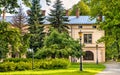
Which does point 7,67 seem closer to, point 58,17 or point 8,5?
point 8,5

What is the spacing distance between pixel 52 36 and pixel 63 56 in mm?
3020

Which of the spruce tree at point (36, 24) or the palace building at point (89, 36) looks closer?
the spruce tree at point (36, 24)

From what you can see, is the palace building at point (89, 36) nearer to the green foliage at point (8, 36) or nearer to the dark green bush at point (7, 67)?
the dark green bush at point (7, 67)

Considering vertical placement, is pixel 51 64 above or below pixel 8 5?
below

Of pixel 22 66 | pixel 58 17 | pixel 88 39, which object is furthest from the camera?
pixel 88 39

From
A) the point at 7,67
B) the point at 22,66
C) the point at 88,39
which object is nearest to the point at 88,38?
the point at 88,39

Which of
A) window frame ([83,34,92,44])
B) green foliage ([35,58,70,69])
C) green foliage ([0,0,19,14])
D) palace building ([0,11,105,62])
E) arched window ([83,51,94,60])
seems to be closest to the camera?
green foliage ([0,0,19,14])

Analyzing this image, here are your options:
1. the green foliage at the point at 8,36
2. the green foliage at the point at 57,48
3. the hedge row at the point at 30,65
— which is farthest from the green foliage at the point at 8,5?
the green foliage at the point at 57,48

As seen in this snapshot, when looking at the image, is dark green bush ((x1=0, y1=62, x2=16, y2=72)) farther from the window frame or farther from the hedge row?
the window frame

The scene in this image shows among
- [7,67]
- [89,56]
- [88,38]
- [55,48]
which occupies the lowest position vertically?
[7,67]

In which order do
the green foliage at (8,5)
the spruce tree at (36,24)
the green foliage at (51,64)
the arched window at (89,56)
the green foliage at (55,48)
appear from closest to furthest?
1. the green foliage at (8,5)
2. the green foliage at (51,64)
3. the green foliage at (55,48)
4. the spruce tree at (36,24)
5. the arched window at (89,56)

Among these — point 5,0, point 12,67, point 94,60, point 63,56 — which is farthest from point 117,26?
point 94,60

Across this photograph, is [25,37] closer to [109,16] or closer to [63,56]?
[109,16]

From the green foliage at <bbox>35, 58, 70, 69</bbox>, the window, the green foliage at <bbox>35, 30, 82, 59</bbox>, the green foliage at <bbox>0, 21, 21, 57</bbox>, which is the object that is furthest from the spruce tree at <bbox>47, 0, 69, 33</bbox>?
the green foliage at <bbox>0, 21, 21, 57</bbox>
